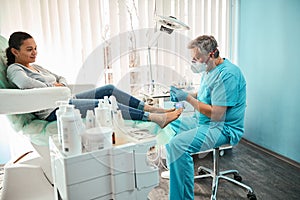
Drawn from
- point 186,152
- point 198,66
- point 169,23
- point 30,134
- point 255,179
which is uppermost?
point 169,23

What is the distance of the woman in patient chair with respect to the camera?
54.2 inches

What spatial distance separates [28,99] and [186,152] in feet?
2.70

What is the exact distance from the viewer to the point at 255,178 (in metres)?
1.79

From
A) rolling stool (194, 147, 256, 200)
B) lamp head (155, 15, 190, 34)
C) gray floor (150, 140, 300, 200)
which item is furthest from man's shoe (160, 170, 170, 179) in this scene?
lamp head (155, 15, 190, 34)

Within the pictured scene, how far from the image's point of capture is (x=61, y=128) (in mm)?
865

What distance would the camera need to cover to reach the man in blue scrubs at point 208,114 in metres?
1.35

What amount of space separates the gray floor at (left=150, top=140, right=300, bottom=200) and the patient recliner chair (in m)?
0.68

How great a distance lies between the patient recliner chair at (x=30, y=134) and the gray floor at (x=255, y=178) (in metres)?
0.68

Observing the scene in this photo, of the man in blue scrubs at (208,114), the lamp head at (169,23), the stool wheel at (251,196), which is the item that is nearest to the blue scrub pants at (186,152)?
the man in blue scrubs at (208,114)

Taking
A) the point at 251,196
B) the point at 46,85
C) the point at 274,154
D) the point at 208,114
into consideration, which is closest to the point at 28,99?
the point at 46,85

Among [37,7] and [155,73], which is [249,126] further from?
[37,7]

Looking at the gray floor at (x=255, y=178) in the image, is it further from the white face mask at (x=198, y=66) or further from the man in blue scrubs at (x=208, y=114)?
the white face mask at (x=198, y=66)

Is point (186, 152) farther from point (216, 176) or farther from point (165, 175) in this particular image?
→ point (165, 175)

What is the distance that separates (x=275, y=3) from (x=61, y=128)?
1942 mm
